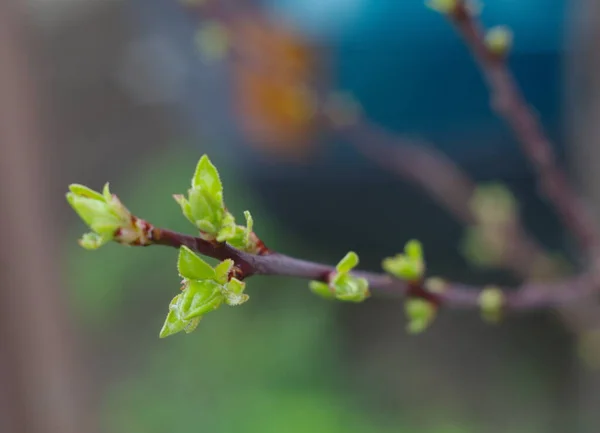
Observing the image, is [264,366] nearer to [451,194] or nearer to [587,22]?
[451,194]

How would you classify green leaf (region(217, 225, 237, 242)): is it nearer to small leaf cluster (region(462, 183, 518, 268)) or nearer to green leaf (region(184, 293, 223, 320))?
green leaf (region(184, 293, 223, 320))

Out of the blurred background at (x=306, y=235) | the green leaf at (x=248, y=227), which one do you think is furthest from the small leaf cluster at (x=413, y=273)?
the blurred background at (x=306, y=235)

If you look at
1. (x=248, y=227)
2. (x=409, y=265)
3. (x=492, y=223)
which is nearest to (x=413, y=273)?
(x=409, y=265)

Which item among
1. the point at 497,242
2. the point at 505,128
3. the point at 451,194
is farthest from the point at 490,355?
the point at 497,242

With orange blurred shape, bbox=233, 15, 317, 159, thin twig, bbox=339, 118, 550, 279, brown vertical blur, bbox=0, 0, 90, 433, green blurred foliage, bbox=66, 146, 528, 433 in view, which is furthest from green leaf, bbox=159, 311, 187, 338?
green blurred foliage, bbox=66, 146, 528, 433

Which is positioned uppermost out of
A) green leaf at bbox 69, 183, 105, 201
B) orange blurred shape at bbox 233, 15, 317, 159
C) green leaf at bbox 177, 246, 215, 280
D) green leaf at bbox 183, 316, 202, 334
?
orange blurred shape at bbox 233, 15, 317, 159
